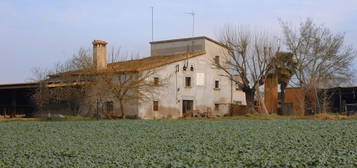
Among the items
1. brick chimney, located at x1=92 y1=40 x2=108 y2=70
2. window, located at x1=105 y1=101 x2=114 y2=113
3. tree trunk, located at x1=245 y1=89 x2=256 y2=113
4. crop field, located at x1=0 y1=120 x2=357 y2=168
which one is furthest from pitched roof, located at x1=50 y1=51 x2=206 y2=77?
crop field, located at x1=0 y1=120 x2=357 y2=168

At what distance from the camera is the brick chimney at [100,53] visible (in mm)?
43188

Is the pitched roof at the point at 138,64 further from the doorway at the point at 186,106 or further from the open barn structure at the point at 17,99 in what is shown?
the doorway at the point at 186,106

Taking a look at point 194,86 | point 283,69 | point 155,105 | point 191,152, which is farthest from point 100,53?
point 191,152

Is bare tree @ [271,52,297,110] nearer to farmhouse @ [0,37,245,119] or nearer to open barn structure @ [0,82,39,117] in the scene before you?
farmhouse @ [0,37,245,119]

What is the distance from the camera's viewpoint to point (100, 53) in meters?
43.7

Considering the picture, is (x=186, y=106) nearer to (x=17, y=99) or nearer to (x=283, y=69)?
(x=283, y=69)

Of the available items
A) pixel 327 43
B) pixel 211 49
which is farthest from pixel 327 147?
pixel 327 43

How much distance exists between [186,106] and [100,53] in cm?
911

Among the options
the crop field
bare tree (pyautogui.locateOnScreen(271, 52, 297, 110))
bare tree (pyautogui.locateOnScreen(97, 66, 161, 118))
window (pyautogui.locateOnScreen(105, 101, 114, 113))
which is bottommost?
the crop field

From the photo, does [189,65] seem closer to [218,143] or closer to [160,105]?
[160,105]

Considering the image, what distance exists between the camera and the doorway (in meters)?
43.5

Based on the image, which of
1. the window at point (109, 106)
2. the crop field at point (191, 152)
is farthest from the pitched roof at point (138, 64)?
the crop field at point (191, 152)

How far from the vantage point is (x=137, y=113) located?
129 feet

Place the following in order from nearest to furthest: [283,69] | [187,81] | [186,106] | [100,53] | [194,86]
Answer: [100,53] → [186,106] → [187,81] → [194,86] → [283,69]
